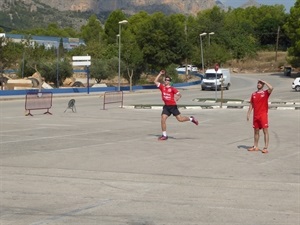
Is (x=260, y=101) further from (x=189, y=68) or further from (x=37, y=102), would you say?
(x=189, y=68)

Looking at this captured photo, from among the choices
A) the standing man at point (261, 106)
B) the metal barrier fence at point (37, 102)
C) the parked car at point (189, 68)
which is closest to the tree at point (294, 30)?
the parked car at point (189, 68)

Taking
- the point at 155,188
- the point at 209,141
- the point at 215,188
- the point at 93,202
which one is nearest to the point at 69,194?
the point at 93,202

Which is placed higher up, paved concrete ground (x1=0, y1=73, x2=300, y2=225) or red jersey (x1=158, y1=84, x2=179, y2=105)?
red jersey (x1=158, y1=84, x2=179, y2=105)

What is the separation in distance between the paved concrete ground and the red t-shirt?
1133mm

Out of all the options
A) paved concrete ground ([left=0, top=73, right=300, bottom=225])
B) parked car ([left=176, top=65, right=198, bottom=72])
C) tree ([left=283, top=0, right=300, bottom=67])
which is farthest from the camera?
parked car ([left=176, top=65, right=198, bottom=72])

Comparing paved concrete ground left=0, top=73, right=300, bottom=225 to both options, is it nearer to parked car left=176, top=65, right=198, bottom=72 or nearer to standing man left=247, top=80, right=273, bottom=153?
standing man left=247, top=80, right=273, bottom=153

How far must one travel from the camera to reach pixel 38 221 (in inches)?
309

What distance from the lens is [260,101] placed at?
609 inches

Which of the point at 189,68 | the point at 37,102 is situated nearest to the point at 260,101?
the point at 37,102

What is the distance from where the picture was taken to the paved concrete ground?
8.34 m

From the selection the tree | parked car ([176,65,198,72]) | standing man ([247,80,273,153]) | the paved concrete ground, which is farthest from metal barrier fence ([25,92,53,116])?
parked car ([176,65,198,72])

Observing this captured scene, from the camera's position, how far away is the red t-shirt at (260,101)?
609 inches

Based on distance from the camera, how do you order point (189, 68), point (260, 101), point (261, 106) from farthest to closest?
point (189, 68) → point (261, 106) → point (260, 101)

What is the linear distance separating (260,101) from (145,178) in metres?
5.18
